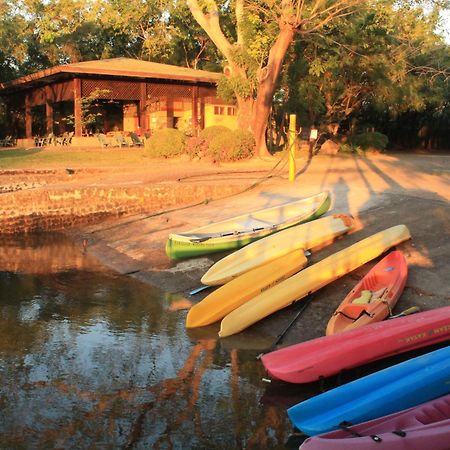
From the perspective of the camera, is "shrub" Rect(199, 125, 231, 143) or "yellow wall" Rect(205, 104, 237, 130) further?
"yellow wall" Rect(205, 104, 237, 130)

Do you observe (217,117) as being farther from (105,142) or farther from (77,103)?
(77,103)

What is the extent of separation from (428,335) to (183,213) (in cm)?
859

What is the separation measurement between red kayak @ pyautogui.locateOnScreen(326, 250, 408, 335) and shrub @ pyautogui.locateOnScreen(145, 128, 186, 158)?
43.8ft

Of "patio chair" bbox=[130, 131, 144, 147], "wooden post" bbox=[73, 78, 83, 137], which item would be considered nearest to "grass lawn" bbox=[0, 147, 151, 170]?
"patio chair" bbox=[130, 131, 144, 147]

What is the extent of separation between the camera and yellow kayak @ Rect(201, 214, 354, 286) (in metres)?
8.92

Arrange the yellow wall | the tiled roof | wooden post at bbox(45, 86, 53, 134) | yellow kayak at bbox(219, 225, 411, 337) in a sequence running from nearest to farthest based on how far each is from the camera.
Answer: yellow kayak at bbox(219, 225, 411, 337) < the tiled roof < wooden post at bbox(45, 86, 53, 134) < the yellow wall

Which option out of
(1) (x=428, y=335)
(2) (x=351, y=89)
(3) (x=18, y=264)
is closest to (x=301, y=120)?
(2) (x=351, y=89)

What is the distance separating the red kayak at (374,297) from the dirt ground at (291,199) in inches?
10.3

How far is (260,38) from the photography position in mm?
19734

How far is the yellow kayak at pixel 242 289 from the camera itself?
303 inches

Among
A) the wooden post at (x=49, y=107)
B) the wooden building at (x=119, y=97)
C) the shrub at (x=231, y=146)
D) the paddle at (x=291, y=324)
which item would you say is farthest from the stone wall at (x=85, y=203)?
the wooden post at (x=49, y=107)

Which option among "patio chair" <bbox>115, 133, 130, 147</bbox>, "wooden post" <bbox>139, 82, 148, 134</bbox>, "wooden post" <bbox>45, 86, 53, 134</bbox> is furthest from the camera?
"wooden post" <bbox>45, 86, 53, 134</bbox>

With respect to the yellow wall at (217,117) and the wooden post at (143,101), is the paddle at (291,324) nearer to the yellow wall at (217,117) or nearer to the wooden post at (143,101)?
the wooden post at (143,101)

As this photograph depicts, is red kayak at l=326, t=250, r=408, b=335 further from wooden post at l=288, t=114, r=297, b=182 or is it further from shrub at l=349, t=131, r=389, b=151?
shrub at l=349, t=131, r=389, b=151
